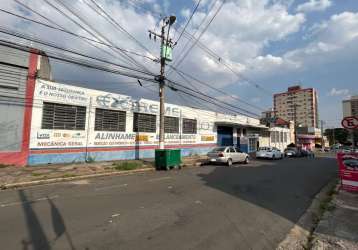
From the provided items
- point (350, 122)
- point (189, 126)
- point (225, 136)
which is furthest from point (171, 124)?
point (350, 122)

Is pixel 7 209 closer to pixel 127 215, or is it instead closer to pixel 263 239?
pixel 127 215

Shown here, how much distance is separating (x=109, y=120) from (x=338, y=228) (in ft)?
56.1

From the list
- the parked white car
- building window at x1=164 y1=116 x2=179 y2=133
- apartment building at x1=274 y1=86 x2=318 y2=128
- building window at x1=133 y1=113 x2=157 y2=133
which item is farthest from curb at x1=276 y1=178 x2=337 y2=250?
apartment building at x1=274 y1=86 x2=318 y2=128

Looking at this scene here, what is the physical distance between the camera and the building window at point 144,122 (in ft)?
70.5

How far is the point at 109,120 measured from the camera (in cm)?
1939

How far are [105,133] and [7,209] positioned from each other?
12.8 meters

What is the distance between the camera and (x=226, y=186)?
9961 mm

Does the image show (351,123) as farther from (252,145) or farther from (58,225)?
(252,145)

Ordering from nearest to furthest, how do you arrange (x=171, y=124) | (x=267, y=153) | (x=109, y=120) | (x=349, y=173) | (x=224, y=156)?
1. (x=349, y=173)
2. (x=224, y=156)
3. (x=109, y=120)
4. (x=171, y=124)
5. (x=267, y=153)

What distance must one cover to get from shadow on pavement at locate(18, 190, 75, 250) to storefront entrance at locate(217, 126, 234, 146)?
28.0 meters

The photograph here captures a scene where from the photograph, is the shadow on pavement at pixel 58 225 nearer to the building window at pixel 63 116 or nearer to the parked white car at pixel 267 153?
the building window at pixel 63 116

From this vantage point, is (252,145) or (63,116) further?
(252,145)

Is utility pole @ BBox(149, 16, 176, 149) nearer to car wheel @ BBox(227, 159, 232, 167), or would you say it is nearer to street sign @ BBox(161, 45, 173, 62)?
street sign @ BBox(161, 45, 173, 62)

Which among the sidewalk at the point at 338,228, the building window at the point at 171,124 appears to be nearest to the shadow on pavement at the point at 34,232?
the sidewalk at the point at 338,228
